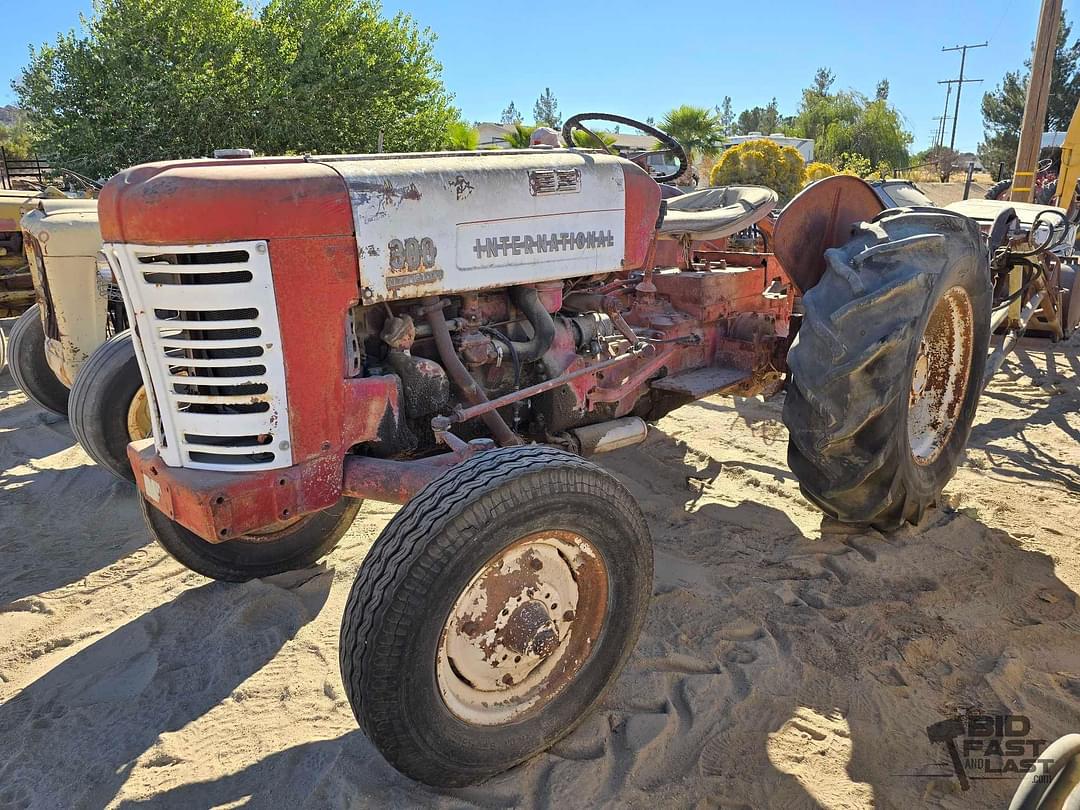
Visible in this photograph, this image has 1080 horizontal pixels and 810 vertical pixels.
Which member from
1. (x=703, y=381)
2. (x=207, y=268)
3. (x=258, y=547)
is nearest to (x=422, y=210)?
(x=207, y=268)

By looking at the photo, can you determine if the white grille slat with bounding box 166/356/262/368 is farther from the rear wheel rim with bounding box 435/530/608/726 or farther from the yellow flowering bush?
the yellow flowering bush

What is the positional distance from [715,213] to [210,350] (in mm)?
2488

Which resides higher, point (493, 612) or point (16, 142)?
point (16, 142)

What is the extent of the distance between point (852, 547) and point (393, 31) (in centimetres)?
1632

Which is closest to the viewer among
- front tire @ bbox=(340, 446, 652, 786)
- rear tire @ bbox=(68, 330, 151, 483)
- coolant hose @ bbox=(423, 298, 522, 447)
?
front tire @ bbox=(340, 446, 652, 786)

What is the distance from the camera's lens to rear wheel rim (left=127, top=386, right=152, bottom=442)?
13.4 ft

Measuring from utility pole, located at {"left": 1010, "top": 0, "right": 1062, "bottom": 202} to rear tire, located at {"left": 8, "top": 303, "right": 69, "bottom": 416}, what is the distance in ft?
28.2

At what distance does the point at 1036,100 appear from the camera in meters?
7.61

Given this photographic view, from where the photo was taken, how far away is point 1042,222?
4711 mm

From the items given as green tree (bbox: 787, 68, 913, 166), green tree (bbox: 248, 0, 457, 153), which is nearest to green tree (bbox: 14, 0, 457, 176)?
green tree (bbox: 248, 0, 457, 153)

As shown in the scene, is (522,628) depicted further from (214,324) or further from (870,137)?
(870,137)

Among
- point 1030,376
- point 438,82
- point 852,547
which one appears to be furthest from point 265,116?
point 852,547

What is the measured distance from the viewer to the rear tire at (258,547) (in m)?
3.11

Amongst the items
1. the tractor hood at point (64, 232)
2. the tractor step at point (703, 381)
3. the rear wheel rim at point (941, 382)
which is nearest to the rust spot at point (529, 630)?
the tractor step at point (703, 381)
